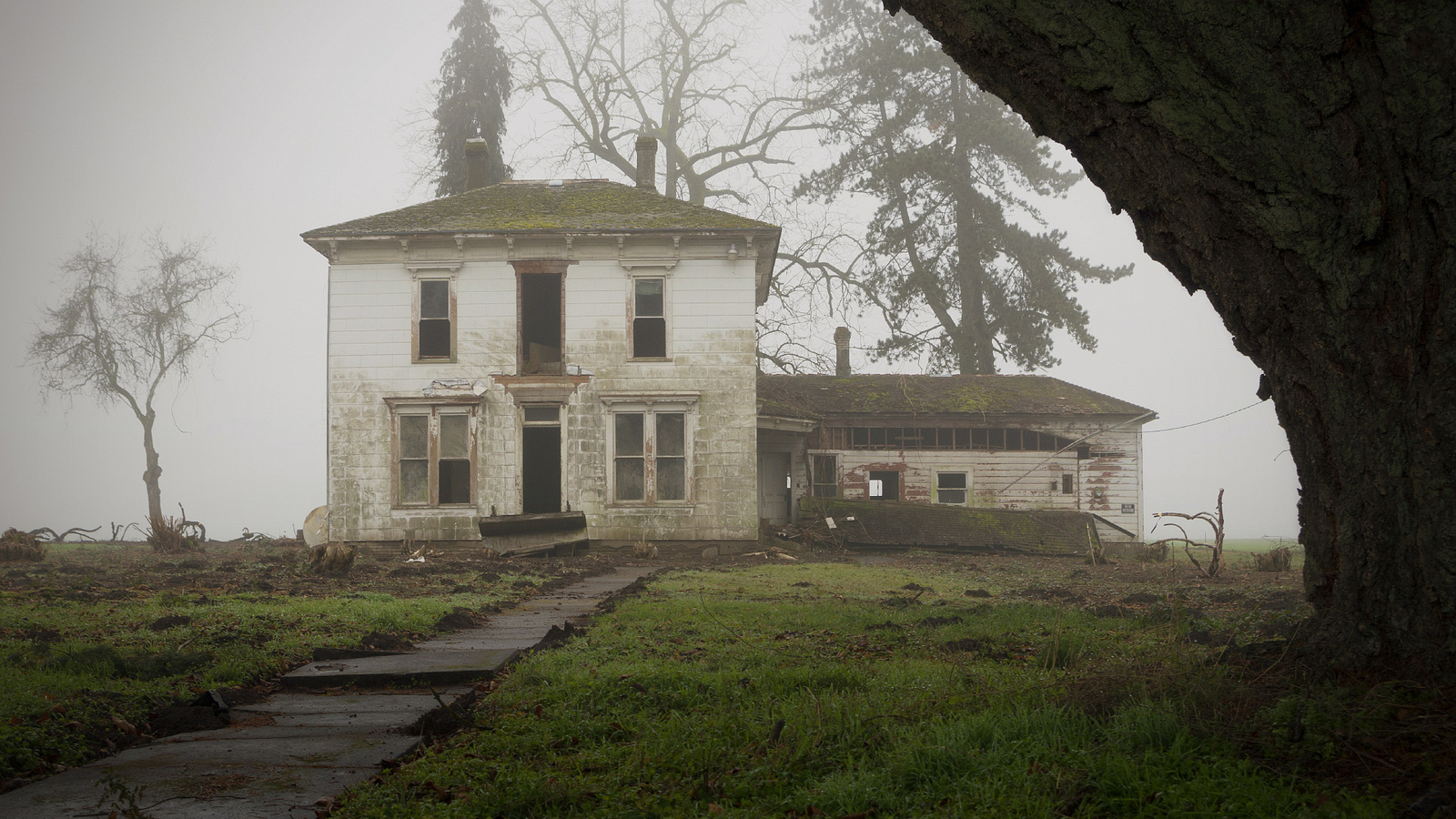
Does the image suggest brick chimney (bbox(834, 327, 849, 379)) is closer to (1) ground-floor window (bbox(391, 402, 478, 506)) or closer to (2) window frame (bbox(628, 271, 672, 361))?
(2) window frame (bbox(628, 271, 672, 361))

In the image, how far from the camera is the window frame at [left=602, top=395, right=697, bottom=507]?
1712 centimetres

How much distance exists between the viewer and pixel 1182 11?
3.24 meters

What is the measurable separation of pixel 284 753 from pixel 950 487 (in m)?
21.4

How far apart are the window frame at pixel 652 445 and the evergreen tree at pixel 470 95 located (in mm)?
14796

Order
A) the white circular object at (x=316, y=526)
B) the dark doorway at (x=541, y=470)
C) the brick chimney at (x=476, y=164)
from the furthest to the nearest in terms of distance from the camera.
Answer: the brick chimney at (x=476, y=164)
the dark doorway at (x=541, y=470)
the white circular object at (x=316, y=526)

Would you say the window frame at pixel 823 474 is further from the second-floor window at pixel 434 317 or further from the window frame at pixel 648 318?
the second-floor window at pixel 434 317

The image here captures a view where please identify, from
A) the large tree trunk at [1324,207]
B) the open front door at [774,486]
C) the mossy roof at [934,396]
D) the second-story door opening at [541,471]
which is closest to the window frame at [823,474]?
the open front door at [774,486]

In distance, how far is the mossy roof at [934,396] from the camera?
2342 cm

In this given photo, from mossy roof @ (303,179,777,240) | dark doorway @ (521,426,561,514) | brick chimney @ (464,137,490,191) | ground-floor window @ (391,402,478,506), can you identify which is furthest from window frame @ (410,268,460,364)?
brick chimney @ (464,137,490,191)

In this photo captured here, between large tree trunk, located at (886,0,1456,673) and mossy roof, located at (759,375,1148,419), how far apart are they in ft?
59.7

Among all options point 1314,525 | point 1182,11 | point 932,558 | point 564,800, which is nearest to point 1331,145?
point 1182,11

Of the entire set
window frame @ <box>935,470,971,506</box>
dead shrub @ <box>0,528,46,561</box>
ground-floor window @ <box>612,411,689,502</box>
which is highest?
ground-floor window @ <box>612,411,689,502</box>

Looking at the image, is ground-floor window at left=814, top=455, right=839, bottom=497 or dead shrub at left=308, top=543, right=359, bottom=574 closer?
dead shrub at left=308, top=543, right=359, bottom=574

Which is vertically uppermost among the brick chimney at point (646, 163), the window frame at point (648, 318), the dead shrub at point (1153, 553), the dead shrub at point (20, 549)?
the brick chimney at point (646, 163)
